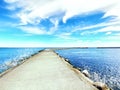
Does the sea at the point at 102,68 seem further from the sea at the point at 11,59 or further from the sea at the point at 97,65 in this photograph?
the sea at the point at 11,59

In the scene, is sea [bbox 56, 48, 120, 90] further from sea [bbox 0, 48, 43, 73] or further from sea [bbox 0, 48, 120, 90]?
sea [bbox 0, 48, 43, 73]

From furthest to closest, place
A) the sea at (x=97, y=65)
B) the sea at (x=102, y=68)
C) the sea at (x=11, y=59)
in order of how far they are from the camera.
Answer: the sea at (x=11, y=59), the sea at (x=97, y=65), the sea at (x=102, y=68)

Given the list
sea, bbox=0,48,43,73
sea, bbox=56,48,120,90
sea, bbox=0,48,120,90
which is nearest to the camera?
sea, bbox=56,48,120,90

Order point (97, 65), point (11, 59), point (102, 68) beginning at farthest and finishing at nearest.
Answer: point (11, 59) → point (97, 65) → point (102, 68)

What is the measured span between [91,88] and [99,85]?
16.4 inches

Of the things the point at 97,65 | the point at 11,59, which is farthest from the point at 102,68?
the point at 11,59

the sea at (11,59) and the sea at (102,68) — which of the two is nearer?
the sea at (102,68)

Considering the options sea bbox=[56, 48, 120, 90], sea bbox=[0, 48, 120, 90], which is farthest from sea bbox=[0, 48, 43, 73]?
sea bbox=[56, 48, 120, 90]

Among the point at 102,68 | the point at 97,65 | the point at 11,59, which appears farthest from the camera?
the point at 11,59

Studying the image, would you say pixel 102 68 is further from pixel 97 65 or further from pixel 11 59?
pixel 11 59

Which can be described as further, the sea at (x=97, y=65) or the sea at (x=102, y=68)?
the sea at (x=97, y=65)

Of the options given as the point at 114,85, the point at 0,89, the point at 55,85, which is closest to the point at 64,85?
the point at 55,85

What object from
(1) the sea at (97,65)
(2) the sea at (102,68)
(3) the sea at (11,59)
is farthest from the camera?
(3) the sea at (11,59)

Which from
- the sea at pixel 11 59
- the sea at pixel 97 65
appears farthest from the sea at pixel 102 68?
the sea at pixel 11 59
